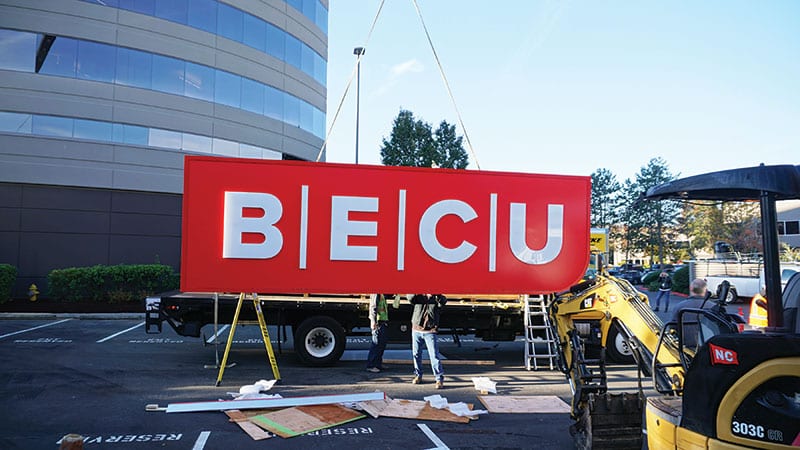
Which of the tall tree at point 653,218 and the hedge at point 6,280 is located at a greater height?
the tall tree at point 653,218

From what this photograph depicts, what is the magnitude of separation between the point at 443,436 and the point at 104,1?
74.6 ft

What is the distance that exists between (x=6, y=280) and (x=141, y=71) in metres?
9.53

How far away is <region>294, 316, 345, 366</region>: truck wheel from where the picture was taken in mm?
10383

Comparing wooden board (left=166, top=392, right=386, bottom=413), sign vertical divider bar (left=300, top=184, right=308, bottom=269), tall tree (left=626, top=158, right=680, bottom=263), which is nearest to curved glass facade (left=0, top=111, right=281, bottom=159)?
wooden board (left=166, top=392, right=386, bottom=413)

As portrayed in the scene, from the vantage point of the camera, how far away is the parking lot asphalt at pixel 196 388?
634 cm

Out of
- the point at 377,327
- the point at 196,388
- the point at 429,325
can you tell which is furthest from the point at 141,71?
the point at 429,325

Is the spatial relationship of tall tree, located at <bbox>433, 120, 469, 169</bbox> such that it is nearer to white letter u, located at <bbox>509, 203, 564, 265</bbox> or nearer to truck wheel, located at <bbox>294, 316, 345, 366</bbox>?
truck wheel, located at <bbox>294, 316, 345, 366</bbox>

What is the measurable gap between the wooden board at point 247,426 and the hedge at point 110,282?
50.1 ft

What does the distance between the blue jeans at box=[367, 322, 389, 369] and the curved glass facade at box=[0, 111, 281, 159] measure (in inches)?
647

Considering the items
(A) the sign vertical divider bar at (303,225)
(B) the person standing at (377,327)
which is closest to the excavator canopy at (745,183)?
(A) the sign vertical divider bar at (303,225)

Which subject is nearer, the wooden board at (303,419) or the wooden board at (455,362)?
the wooden board at (303,419)

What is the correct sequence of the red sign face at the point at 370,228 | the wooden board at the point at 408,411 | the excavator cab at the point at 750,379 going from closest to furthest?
the excavator cab at the point at 750,379
the red sign face at the point at 370,228
the wooden board at the point at 408,411

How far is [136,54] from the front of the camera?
72.3 ft

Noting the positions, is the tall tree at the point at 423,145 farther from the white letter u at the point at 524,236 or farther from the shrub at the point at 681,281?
the white letter u at the point at 524,236
